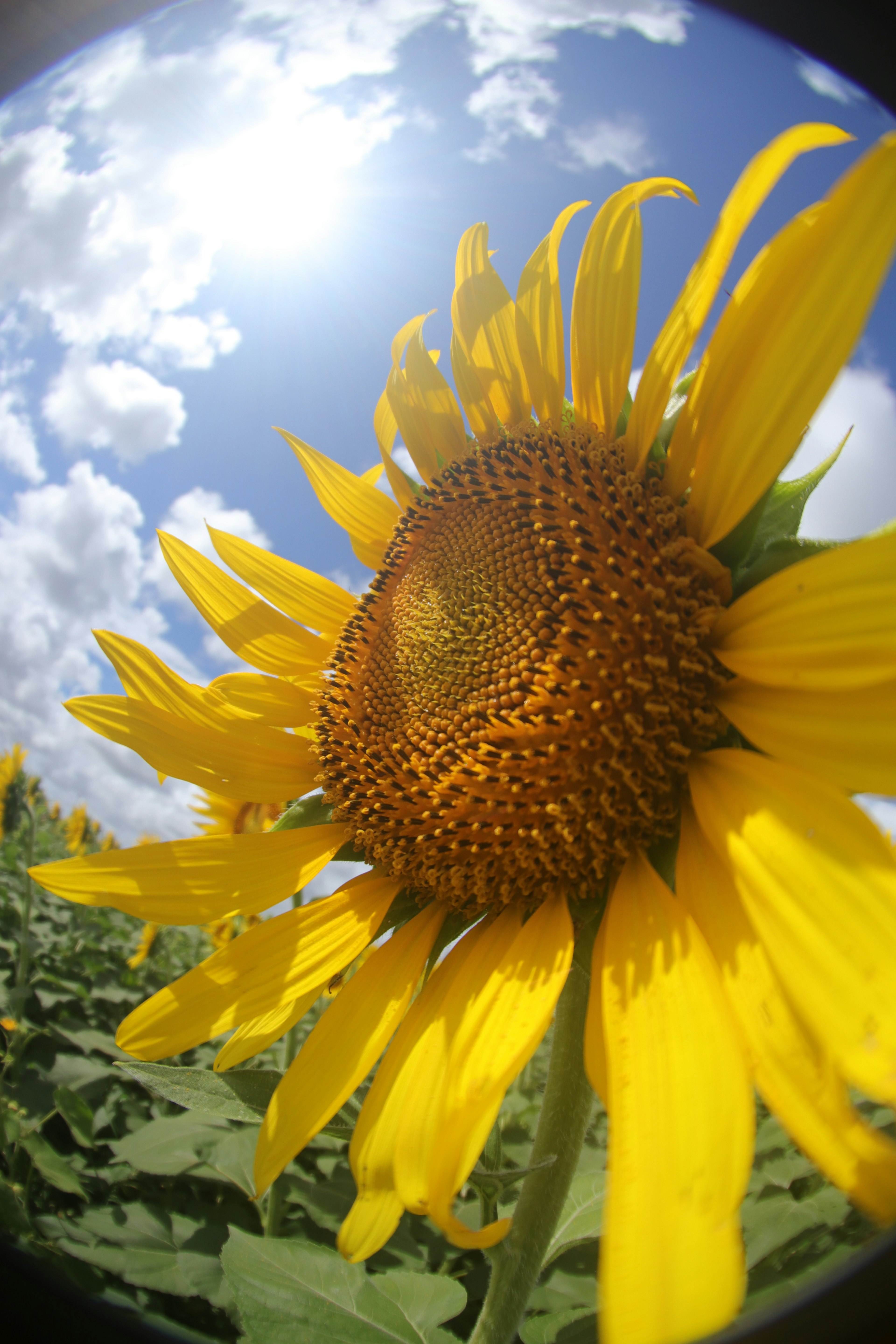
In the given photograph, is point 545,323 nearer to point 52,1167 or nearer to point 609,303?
point 609,303

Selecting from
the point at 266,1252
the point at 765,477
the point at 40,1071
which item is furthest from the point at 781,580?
the point at 40,1071

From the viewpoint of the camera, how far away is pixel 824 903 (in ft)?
2.21

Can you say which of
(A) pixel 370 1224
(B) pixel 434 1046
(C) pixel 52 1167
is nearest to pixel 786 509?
(B) pixel 434 1046

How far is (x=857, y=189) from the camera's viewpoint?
2.37 ft

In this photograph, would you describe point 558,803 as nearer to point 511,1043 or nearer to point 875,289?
point 511,1043

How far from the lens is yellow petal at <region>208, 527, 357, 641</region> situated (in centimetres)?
175

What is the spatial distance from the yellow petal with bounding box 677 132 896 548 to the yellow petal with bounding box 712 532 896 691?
16 centimetres

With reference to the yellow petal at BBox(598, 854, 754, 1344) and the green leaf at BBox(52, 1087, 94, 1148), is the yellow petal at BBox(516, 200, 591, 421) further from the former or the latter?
the green leaf at BBox(52, 1087, 94, 1148)

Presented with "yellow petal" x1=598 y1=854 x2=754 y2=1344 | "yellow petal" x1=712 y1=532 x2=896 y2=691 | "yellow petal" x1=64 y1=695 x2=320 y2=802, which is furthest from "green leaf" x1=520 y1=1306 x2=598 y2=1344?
"yellow petal" x1=712 y1=532 x2=896 y2=691

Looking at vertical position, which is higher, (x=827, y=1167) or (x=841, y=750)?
(x=841, y=750)

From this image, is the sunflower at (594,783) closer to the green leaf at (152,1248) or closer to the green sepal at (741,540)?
the green sepal at (741,540)

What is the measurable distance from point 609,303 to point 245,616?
1077 mm

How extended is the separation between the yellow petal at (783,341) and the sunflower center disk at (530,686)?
12 centimetres

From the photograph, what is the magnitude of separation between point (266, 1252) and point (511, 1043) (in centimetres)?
86
